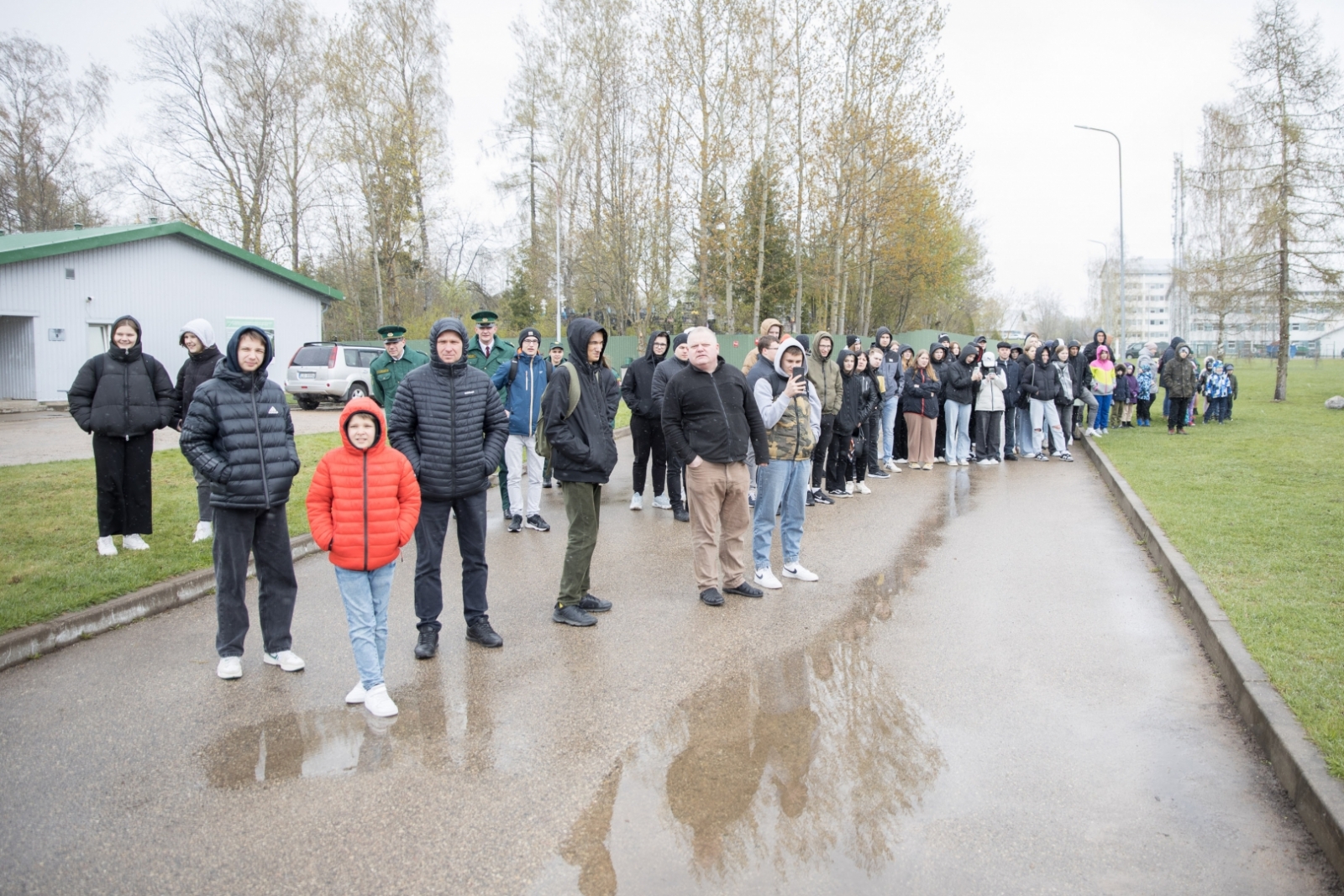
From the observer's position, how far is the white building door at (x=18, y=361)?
71.7 ft

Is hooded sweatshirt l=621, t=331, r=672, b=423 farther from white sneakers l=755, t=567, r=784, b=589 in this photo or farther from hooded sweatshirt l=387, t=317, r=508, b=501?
hooded sweatshirt l=387, t=317, r=508, b=501

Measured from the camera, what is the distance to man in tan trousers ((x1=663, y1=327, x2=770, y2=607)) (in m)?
6.54

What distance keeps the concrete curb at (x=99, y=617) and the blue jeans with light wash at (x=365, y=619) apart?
7.59 ft

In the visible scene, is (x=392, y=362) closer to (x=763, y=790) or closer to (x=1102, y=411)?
(x=763, y=790)

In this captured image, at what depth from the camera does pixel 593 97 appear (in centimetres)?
3491

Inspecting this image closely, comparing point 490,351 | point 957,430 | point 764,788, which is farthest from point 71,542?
point 957,430

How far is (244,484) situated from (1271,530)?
8898 mm

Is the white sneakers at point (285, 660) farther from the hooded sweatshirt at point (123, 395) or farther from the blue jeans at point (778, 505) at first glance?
the blue jeans at point (778, 505)

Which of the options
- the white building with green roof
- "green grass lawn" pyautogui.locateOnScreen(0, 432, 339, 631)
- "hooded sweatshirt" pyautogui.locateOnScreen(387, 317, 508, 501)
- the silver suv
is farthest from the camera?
the silver suv

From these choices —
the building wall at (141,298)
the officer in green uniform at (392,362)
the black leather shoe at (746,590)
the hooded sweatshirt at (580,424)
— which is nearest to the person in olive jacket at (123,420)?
the officer in green uniform at (392,362)

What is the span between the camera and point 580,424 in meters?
6.22

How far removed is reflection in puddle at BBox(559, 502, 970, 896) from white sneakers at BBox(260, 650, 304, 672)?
2.29 meters

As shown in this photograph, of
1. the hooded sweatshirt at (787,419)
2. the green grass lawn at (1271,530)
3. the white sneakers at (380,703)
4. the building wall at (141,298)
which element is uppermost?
the building wall at (141,298)

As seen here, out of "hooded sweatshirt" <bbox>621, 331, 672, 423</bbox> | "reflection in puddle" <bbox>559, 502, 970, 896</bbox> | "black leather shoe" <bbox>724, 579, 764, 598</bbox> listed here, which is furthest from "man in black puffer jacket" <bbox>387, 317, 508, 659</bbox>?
"hooded sweatshirt" <bbox>621, 331, 672, 423</bbox>
